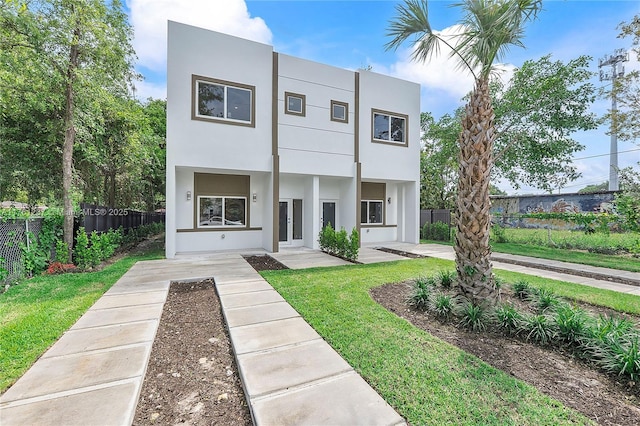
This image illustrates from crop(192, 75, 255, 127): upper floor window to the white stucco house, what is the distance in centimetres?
3

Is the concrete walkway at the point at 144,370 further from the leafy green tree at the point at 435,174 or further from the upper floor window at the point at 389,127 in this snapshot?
the leafy green tree at the point at 435,174

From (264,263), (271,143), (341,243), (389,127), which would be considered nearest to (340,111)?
(389,127)

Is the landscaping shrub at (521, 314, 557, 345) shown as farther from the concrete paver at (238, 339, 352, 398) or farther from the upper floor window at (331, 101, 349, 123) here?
the upper floor window at (331, 101, 349, 123)

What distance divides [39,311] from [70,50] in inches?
282

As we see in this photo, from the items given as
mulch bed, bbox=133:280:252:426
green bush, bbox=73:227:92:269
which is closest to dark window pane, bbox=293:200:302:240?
green bush, bbox=73:227:92:269

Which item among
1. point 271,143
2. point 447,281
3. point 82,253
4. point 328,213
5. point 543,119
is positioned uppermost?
point 543,119

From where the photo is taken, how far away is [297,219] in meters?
12.4

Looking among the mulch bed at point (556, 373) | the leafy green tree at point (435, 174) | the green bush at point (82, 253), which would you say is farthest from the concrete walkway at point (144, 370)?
the leafy green tree at point (435, 174)

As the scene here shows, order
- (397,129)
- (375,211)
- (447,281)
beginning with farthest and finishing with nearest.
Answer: (375,211) → (397,129) → (447,281)

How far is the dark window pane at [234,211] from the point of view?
11422mm

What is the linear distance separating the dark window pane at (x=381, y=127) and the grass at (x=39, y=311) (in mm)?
10713

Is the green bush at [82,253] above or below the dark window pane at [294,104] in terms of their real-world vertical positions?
below

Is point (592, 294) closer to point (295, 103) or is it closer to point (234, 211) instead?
point (295, 103)

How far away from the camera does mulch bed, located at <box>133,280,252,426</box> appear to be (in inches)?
95.2
